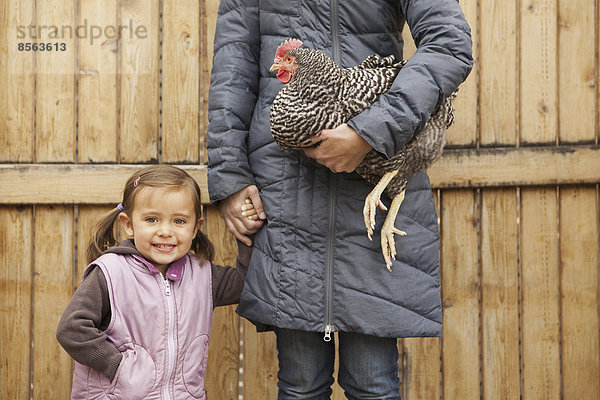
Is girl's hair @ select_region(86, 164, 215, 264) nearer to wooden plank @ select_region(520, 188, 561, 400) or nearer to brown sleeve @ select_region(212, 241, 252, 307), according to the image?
brown sleeve @ select_region(212, 241, 252, 307)

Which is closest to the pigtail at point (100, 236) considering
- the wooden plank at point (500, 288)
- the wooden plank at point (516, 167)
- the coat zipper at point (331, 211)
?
the coat zipper at point (331, 211)

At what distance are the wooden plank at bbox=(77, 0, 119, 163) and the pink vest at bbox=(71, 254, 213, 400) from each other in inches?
24.8

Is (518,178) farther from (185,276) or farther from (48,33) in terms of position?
(48,33)

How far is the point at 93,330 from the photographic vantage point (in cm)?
146

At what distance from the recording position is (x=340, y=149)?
4.39ft

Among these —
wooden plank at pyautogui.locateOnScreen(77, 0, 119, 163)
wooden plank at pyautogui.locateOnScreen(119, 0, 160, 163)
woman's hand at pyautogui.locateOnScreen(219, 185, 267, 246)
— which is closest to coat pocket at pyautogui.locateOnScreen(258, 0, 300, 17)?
woman's hand at pyautogui.locateOnScreen(219, 185, 267, 246)

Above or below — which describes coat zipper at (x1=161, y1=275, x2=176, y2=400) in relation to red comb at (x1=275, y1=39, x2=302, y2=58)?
below

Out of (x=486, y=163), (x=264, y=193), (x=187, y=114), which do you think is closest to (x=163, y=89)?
(x=187, y=114)

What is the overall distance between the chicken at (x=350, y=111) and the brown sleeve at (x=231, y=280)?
0.42m

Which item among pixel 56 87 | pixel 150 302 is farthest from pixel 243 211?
pixel 56 87

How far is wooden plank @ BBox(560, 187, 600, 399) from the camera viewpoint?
207 centimetres

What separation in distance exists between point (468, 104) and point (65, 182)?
140cm

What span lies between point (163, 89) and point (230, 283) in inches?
30.1

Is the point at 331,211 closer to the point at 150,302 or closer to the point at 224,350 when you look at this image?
the point at 150,302
